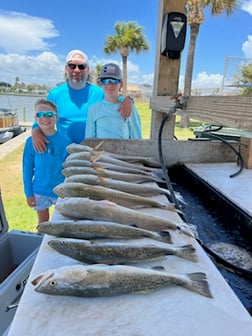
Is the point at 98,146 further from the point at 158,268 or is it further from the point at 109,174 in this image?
the point at 158,268

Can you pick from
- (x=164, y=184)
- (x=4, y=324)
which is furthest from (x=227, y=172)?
(x=4, y=324)

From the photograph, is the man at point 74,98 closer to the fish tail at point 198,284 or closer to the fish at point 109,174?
the fish at point 109,174

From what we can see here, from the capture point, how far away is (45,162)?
3027mm

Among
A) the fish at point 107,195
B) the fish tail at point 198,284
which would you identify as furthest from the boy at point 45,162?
the fish tail at point 198,284

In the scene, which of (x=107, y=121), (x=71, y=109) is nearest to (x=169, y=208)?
(x=107, y=121)

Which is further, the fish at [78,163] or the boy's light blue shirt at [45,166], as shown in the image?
the boy's light blue shirt at [45,166]

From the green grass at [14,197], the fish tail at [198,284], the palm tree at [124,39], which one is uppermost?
the palm tree at [124,39]

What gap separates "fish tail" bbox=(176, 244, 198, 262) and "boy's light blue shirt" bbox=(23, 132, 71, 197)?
208cm

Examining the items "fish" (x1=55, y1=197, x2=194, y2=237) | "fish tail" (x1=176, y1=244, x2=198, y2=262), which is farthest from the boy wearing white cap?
"fish tail" (x1=176, y1=244, x2=198, y2=262)

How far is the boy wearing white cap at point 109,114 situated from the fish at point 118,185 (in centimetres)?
131

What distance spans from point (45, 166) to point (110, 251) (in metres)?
2.10

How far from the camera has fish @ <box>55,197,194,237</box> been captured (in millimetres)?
1380

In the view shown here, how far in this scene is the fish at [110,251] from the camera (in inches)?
43.6

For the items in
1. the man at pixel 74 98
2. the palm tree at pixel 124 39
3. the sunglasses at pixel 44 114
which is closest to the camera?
the sunglasses at pixel 44 114
